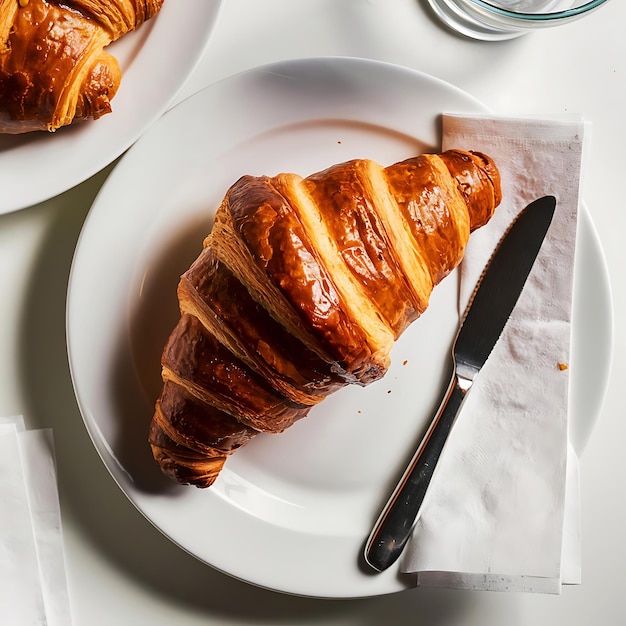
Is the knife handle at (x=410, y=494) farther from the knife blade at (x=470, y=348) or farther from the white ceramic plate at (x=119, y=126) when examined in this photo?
the white ceramic plate at (x=119, y=126)

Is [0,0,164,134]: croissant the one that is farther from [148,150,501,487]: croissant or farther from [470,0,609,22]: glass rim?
[470,0,609,22]: glass rim

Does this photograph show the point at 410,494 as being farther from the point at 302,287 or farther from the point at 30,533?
the point at 30,533

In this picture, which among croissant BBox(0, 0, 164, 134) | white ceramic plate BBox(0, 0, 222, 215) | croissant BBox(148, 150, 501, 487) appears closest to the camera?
croissant BBox(148, 150, 501, 487)

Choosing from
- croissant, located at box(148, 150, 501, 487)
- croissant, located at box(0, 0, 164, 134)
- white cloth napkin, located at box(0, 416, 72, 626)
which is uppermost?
croissant, located at box(0, 0, 164, 134)

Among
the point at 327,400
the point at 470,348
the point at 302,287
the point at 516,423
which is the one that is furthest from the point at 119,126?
the point at 516,423

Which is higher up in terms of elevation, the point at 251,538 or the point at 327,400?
the point at 327,400

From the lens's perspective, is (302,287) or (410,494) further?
(410,494)

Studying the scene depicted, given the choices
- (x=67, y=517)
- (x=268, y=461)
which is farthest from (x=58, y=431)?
(x=268, y=461)

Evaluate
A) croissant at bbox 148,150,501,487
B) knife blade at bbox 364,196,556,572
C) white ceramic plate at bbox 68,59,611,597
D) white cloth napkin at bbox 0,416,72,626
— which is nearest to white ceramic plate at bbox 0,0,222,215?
white ceramic plate at bbox 68,59,611,597
